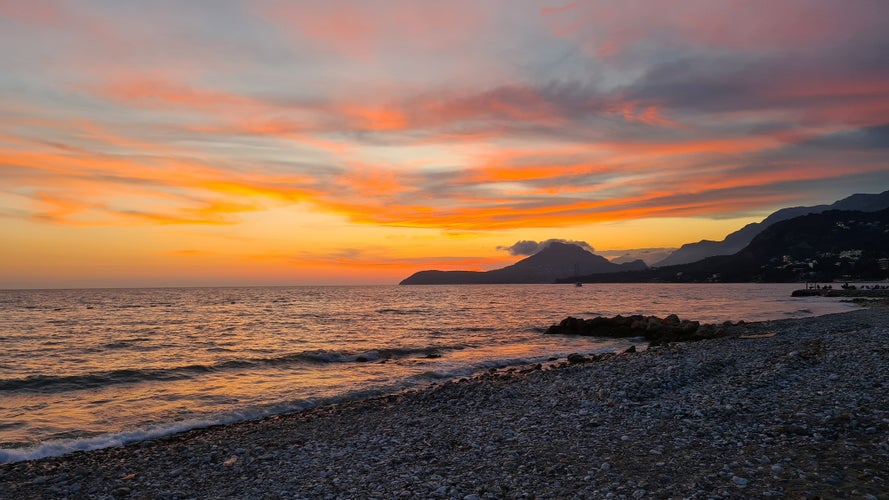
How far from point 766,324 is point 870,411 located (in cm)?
3897

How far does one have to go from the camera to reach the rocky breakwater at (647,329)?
41688mm

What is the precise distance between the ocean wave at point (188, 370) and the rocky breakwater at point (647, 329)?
754 inches

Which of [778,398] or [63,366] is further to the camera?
[63,366]

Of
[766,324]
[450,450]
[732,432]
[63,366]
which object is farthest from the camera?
[766,324]

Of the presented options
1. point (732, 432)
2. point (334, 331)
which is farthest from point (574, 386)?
point (334, 331)

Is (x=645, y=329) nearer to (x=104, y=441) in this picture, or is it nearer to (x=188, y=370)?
(x=188, y=370)

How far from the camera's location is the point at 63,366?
29.5 meters

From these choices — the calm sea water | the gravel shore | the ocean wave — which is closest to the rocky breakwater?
the calm sea water

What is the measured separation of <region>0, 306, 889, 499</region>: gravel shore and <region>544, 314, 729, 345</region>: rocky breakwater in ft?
80.1

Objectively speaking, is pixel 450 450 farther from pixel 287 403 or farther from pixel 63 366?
pixel 63 366

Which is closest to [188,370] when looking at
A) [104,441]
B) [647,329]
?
[104,441]

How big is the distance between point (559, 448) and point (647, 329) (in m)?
39.8

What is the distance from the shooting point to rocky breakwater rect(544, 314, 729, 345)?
4169 centimetres

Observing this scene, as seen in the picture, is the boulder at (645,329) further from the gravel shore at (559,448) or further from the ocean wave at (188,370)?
the gravel shore at (559,448)
